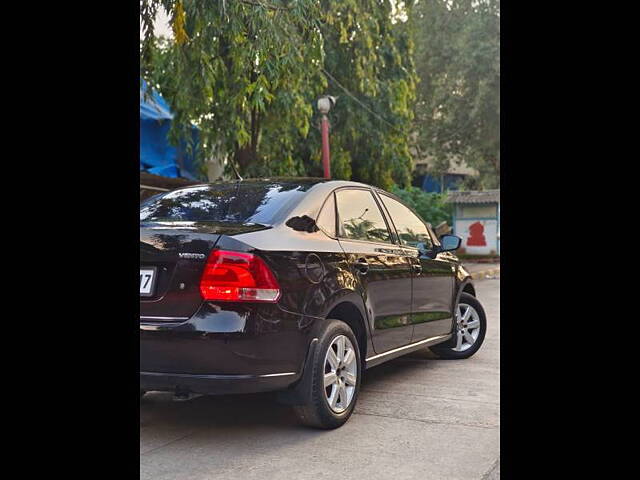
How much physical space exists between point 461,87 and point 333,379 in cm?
1544

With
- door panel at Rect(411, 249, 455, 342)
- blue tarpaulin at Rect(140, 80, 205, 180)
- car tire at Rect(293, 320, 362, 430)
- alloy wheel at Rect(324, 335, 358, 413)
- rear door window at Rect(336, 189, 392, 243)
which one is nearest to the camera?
car tire at Rect(293, 320, 362, 430)

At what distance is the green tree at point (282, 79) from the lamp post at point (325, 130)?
0.35ft

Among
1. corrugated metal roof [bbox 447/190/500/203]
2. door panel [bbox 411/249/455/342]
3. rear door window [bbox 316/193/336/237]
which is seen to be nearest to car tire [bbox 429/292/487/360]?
door panel [bbox 411/249/455/342]

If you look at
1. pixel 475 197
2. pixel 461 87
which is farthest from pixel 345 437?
pixel 461 87

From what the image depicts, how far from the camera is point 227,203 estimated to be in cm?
391

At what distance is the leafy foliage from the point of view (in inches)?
237

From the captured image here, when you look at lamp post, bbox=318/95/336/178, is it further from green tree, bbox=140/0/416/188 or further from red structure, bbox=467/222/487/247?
red structure, bbox=467/222/487/247

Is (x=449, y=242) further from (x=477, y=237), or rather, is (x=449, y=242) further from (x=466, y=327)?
(x=477, y=237)

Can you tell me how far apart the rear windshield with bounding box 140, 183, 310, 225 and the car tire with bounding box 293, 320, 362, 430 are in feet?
2.37

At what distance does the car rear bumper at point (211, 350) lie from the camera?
10.8 ft
